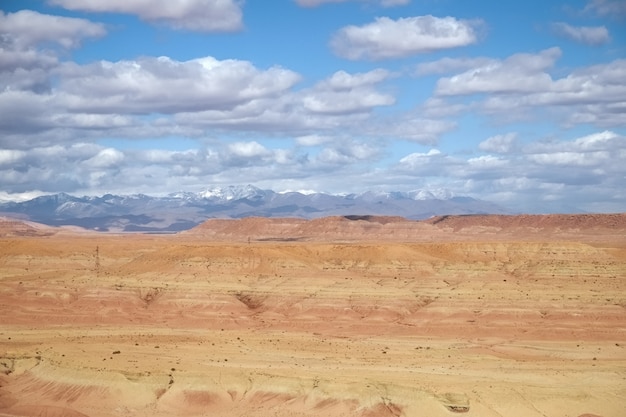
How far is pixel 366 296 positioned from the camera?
92562 millimetres

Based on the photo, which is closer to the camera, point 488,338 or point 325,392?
point 325,392

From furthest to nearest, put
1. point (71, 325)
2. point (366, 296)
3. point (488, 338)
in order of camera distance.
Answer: point (366, 296) < point (71, 325) < point (488, 338)

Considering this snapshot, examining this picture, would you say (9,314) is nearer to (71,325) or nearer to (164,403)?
(71,325)

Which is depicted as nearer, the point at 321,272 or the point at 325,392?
the point at 325,392

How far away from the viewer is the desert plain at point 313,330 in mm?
49438

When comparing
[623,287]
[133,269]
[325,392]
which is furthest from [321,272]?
[325,392]

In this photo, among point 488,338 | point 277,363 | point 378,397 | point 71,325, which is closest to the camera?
point 378,397

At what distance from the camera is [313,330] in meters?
83.8

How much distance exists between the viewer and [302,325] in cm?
8594

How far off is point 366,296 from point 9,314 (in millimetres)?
39304

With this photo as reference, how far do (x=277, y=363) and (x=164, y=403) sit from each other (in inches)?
480

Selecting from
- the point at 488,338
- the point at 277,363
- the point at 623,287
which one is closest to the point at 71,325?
the point at 277,363

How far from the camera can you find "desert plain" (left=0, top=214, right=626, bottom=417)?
162 ft

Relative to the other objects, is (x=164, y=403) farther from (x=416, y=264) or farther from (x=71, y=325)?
(x=416, y=264)
